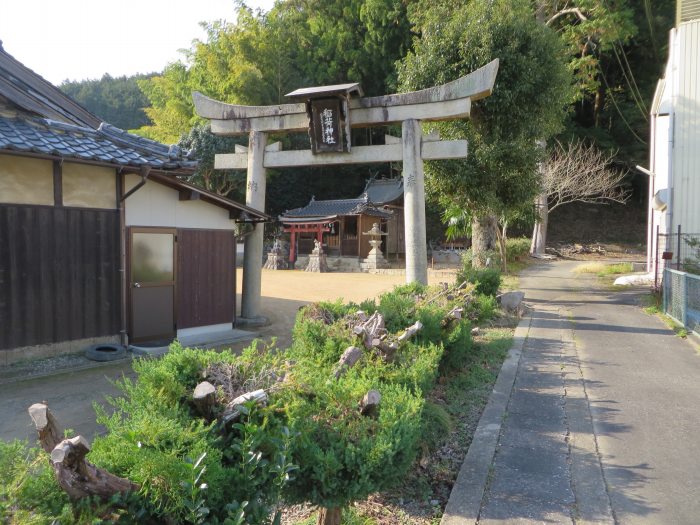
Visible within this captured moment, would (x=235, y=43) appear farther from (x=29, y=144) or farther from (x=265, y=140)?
(x=29, y=144)

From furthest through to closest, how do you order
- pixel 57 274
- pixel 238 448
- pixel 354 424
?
pixel 57 274, pixel 354 424, pixel 238 448

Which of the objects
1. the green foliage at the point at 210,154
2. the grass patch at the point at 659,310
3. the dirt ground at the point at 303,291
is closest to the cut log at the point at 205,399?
the dirt ground at the point at 303,291

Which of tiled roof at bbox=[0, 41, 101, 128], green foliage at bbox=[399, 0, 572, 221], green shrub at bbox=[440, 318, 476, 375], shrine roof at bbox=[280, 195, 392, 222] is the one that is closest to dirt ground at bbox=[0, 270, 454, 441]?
green shrub at bbox=[440, 318, 476, 375]

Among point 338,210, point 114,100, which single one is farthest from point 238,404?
point 114,100

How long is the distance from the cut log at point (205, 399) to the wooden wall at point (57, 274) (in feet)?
17.4

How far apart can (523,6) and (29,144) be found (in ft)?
42.8

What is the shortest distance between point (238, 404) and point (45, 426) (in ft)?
3.05

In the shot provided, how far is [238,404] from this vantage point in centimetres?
270

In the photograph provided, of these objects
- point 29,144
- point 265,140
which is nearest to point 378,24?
point 265,140

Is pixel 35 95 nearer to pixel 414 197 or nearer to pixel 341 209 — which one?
pixel 414 197

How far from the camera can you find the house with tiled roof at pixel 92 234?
6.65m

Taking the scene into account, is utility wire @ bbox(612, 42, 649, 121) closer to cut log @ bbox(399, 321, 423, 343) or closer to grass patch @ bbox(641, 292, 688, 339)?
grass patch @ bbox(641, 292, 688, 339)

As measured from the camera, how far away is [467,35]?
12781mm

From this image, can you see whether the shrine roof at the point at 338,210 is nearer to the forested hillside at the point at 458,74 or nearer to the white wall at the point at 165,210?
the forested hillside at the point at 458,74
